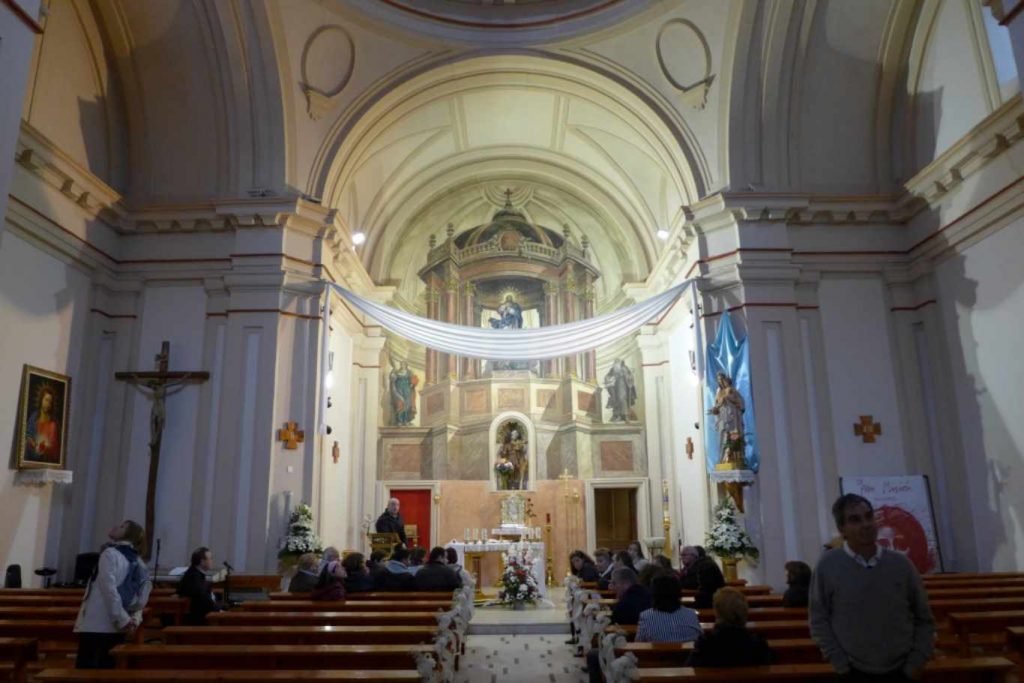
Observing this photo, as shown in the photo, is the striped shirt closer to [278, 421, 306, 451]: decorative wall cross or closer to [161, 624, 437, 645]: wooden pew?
[161, 624, 437, 645]: wooden pew

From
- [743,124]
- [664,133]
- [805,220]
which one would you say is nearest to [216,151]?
[664,133]

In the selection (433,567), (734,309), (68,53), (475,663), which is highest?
(68,53)

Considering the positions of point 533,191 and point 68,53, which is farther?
point 533,191

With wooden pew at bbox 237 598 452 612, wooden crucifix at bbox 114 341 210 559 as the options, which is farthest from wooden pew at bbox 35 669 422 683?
wooden crucifix at bbox 114 341 210 559

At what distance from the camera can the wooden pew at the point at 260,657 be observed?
381cm

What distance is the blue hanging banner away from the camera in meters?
9.43

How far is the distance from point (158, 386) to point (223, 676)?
7443mm

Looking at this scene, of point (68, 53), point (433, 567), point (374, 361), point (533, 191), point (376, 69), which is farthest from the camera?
point (533, 191)

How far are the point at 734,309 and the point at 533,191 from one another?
7.47 metres

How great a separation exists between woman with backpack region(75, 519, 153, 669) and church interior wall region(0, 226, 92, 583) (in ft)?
15.9

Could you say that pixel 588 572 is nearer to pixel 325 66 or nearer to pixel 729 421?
pixel 729 421

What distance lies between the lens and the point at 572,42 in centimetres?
1134

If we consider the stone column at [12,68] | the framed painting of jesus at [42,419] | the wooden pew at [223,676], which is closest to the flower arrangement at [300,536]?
the framed painting of jesus at [42,419]

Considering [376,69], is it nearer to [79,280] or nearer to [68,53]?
[68,53]
